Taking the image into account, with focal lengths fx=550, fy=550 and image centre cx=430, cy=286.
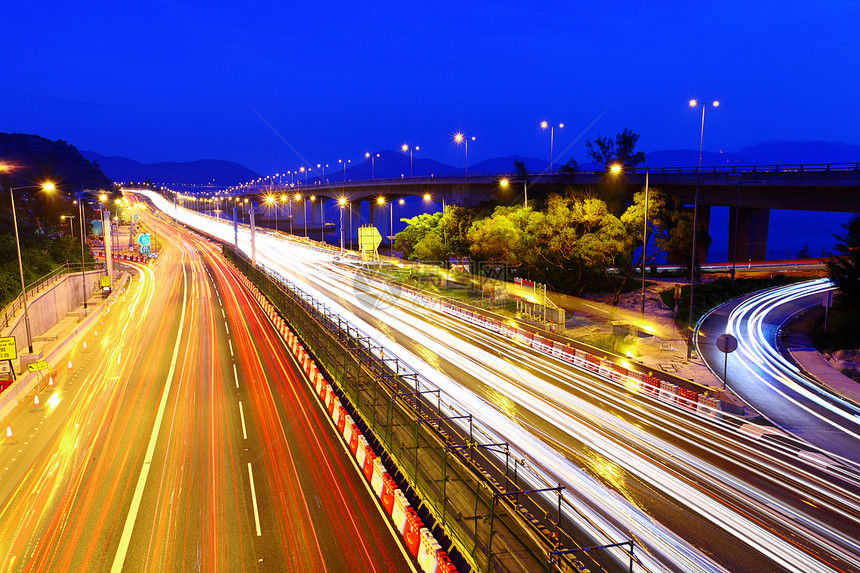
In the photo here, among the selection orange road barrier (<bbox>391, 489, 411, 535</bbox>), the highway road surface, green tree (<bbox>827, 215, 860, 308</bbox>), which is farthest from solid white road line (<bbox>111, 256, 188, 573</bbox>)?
green tree (<bbox>827, 215, 860, 308</bbox>)

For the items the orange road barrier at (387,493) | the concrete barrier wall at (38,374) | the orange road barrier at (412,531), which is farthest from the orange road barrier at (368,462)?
the concrete barrier wall at (38,374)

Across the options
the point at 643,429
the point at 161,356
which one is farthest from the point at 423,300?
the point at 643,429

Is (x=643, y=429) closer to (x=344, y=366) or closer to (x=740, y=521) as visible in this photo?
(x=740, y=521)

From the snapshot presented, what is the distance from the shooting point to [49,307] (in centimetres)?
3888

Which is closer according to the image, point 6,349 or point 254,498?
point 254,498

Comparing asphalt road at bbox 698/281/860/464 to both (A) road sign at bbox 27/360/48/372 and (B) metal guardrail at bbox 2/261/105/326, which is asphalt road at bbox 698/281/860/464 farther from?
(B) metal guardrail at bbox 2/261/105/326

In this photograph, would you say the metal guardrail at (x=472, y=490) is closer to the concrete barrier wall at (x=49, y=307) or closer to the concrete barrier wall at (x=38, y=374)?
the concrete barrier wall at (x=38, y=374)

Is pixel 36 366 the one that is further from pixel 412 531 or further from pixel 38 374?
pixel 412 531

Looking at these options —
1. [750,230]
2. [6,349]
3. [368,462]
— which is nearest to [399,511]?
[368,462]

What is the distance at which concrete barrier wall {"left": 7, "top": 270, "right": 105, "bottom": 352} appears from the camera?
109 ft

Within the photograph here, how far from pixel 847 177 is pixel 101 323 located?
2083 inches

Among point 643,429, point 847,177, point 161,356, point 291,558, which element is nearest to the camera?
point 291,558

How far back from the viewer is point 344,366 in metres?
19.8

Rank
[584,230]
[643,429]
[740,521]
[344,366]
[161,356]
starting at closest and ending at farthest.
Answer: [740,521], [643,429], [344,366], [161,356], [584,230]
